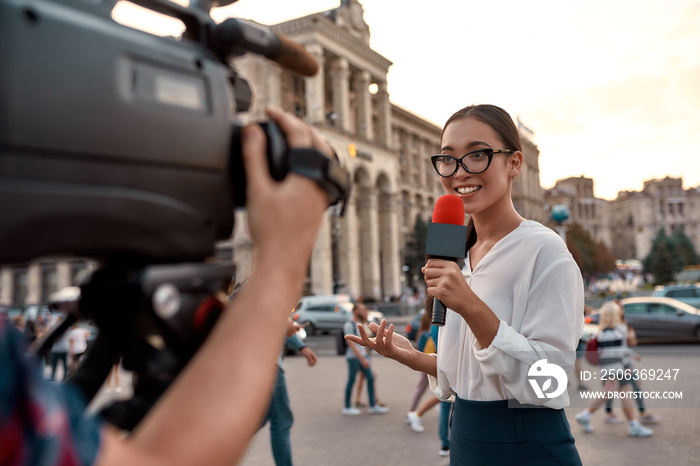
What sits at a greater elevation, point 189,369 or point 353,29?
point 353,29

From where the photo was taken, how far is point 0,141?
723mm

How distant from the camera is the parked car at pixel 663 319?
18359mm

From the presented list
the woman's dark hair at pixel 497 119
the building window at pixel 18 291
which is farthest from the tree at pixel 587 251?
the building window at pixel 18 291

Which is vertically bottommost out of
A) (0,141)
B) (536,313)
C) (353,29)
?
(536,313)

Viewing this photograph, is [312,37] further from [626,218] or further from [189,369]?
[626,218]

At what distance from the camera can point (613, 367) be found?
8305 mm

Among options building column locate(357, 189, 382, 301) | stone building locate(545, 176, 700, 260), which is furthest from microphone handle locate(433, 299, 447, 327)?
stone building locate(545, 176, 700, 260)

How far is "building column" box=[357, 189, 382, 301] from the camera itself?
5225 cm

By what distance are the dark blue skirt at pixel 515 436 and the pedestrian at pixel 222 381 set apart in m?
1.44

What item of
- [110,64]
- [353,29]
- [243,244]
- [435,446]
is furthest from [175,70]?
[353,29]

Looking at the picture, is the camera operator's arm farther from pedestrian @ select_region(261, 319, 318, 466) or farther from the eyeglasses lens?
pedestrian @ select_region(261, 319, 318, 466)

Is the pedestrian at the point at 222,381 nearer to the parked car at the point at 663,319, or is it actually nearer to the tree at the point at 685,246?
the parked car at the point at 663,319

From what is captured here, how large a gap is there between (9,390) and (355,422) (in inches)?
376

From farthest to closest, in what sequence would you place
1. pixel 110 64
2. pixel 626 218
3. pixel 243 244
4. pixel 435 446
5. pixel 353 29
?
1. pixel 626 218
2. pixel 353 29
3. pixel 243 244
4. pixel 435 446
5. pixel 110 64
